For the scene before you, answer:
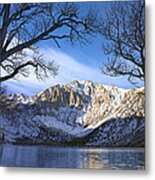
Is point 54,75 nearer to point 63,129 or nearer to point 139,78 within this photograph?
point 63,129

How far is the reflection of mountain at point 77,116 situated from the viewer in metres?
1.58

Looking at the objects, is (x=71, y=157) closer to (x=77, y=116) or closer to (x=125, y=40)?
(x=77, y=116)

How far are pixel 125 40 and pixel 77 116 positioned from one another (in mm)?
335

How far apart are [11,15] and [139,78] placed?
55 cm

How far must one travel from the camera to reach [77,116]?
1.61 metres

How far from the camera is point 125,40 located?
1.61m

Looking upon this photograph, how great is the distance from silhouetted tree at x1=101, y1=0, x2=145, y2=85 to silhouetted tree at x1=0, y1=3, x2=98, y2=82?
69 millimetres

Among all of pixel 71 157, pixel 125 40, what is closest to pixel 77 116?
pixel 71 157

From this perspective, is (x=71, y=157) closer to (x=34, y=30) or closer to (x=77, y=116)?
(x=77, y=116)

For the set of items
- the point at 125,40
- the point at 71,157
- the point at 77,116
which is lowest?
the point at 71,157

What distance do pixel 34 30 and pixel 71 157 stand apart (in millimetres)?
504

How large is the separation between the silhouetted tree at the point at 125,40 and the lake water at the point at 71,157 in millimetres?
272

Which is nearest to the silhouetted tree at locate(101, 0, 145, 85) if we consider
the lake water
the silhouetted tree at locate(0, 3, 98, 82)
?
the silhouetted tree at locate(0, 3, 98, 82)

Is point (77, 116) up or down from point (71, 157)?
up
